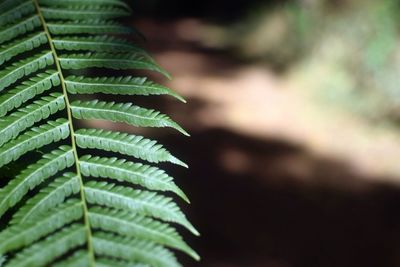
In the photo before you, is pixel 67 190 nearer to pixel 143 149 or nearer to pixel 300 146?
pixel 143 149

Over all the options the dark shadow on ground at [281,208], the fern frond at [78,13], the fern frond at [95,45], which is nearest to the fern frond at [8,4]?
the fern frond at [78,13]

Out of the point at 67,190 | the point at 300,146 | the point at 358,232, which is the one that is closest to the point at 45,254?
the point at 67,190

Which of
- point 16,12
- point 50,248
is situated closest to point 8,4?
point 16,12

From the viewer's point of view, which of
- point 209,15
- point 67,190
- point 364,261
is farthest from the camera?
point 209,15

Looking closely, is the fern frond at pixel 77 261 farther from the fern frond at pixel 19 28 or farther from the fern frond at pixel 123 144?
the fern frond at pixel 19 28

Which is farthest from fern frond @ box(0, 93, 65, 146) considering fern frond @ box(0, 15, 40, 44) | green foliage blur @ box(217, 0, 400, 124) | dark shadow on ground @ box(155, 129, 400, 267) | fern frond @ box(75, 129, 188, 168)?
green foliage blur @ box(217, 0, 400, 124)

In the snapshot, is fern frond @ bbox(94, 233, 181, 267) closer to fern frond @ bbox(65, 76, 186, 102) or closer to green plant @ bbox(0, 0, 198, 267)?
green plant @ bbox(0, 0, 198, 267)
